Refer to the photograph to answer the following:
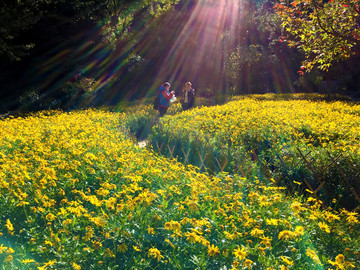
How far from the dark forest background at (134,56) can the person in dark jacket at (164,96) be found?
30.2 feet

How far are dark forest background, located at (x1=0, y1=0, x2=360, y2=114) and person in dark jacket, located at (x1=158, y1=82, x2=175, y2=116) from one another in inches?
363

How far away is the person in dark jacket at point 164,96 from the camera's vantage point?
11706mm

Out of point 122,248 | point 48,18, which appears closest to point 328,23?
point 122,248

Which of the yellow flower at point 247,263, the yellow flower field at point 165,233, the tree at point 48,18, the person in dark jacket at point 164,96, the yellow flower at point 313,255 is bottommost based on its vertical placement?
the person in dark jacket at point 164,96

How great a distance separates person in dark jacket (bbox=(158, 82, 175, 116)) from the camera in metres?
11.7

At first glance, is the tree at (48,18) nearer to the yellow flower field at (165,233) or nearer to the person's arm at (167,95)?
the person's arm at (167,95)

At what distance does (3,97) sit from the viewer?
19.8 meters

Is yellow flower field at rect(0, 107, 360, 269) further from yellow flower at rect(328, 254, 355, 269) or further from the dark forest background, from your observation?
the dark forest background

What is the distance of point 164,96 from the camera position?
38.8ft

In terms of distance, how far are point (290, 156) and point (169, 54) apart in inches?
1053

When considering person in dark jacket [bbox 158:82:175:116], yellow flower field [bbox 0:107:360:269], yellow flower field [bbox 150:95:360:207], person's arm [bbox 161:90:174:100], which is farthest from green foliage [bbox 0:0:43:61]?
yellow flower field [bbox 0:107:360:269]

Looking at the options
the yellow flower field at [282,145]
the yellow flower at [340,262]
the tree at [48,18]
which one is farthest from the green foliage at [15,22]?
the yellow flower at [340,262]

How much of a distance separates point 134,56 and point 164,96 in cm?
1824

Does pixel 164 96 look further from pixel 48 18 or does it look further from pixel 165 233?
pixel 48 18
